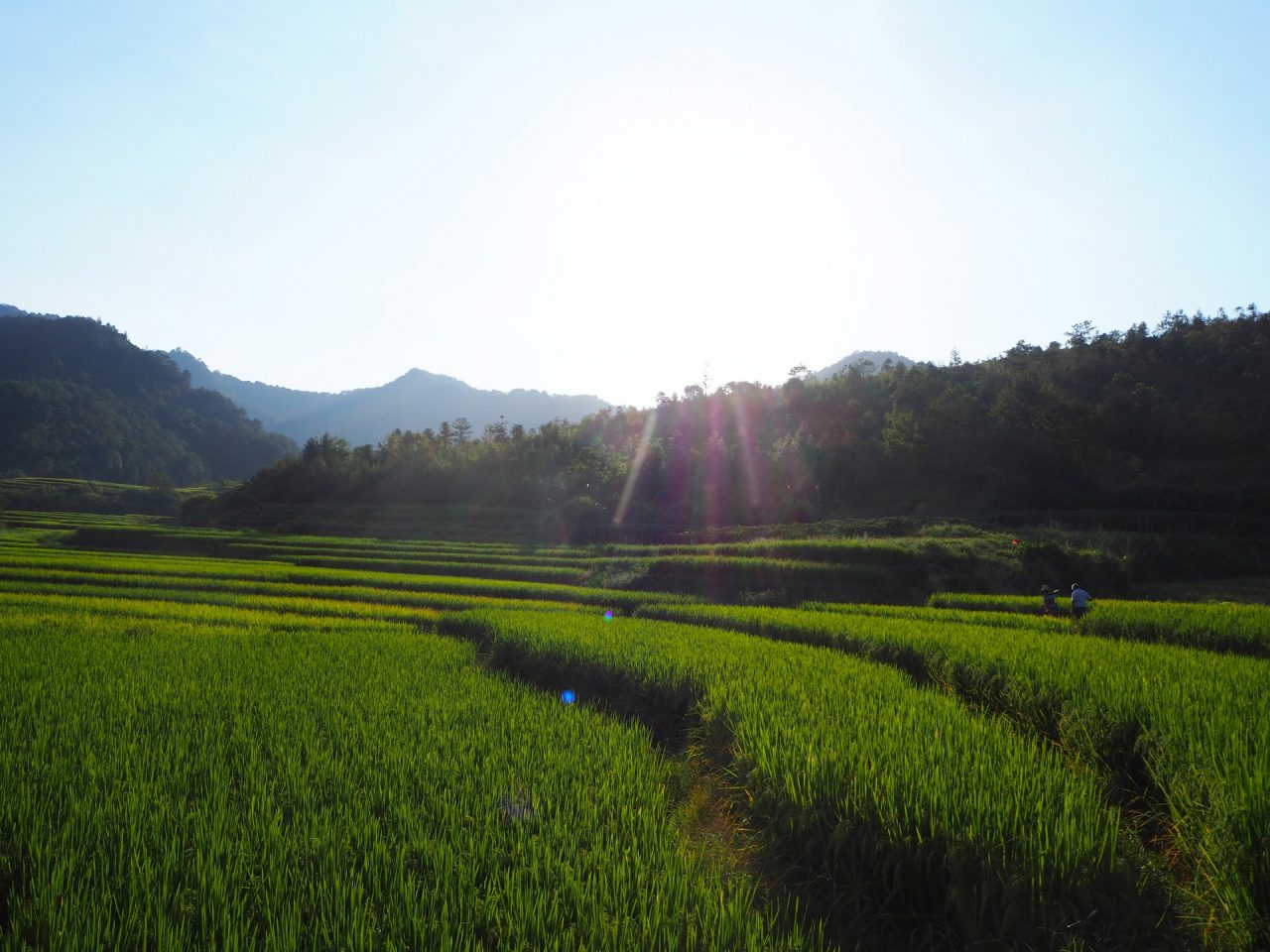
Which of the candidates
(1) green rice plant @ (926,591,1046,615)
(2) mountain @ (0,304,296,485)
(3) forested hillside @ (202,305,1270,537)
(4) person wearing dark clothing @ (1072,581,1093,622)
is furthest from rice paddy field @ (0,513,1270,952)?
(2) mountain @ (0,304,296,485)

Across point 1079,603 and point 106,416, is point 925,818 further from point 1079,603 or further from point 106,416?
point 106,416

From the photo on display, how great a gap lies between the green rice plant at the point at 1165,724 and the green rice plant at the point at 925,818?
1.51ft

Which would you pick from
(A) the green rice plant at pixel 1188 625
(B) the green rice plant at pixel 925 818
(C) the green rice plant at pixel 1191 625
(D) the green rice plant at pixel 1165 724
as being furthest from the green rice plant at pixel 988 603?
(B) the green rice plant at pixel 925 818

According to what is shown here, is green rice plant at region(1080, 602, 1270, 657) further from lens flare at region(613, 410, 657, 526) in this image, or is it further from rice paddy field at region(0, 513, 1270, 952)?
lens flare at region(613, 410, 657, 526)

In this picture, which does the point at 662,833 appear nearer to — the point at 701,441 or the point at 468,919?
the point at 468,919

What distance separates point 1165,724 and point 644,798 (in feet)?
12.8

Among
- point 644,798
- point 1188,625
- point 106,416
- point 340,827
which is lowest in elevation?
point 1188,625

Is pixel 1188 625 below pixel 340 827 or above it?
below

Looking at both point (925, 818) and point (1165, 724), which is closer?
point (925, 818)

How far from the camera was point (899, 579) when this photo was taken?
19250 mm

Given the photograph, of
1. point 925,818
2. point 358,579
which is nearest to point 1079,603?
point 925,818

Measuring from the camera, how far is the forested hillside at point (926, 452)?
3522 centimetres

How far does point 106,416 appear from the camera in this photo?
89.3 m

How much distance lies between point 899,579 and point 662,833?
17.4 metres
